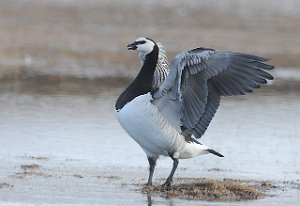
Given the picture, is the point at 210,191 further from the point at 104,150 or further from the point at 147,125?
the point at 104,150

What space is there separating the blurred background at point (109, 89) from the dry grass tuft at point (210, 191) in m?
0.49

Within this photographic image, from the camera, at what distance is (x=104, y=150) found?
12047mm

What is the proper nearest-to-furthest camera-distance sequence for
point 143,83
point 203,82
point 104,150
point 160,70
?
point 203,82 < point 143,83 < point 160,70 < point 104,150

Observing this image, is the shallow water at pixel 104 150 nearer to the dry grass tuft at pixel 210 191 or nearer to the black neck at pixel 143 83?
the dry grass tuft at pixel 210 191

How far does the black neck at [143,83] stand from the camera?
31.8ft

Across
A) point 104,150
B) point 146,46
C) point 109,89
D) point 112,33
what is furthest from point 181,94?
point 112,33

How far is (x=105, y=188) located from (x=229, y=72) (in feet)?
5.79

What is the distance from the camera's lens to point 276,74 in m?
20.8

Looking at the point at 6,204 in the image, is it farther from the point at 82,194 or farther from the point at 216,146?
the point at 216,146

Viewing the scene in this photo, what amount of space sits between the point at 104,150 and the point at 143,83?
2437 mm

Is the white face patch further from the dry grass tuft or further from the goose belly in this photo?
the dry grass tuft

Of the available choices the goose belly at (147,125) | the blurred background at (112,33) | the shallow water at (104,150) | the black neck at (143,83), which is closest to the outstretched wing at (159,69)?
the black neck at (143,83)

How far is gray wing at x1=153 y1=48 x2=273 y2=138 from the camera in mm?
9188

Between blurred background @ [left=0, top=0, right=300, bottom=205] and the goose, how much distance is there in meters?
0.75
